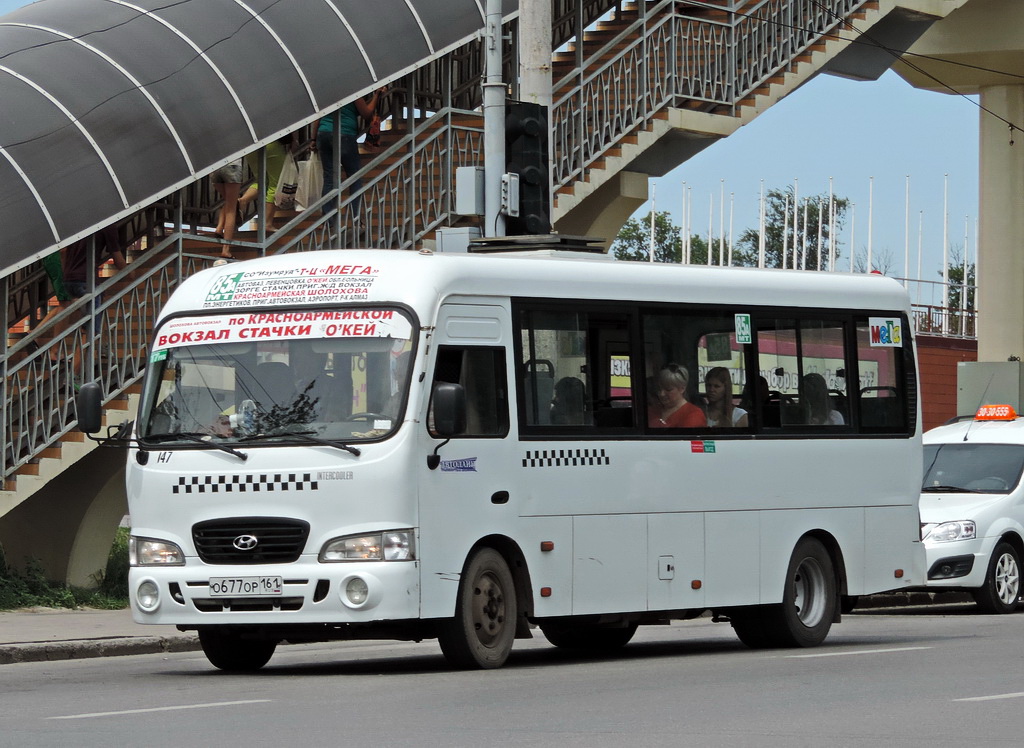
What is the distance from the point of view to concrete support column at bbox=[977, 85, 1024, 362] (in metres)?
38.3

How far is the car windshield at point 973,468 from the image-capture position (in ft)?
70.6

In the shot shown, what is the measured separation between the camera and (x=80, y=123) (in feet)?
63.6

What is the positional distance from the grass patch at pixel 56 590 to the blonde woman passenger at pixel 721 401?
7690 millimetres

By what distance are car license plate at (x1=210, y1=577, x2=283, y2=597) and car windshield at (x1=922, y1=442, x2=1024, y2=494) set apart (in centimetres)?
1098

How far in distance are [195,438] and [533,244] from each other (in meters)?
3.18

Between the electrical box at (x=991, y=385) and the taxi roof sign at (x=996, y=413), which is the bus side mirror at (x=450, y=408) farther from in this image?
the electrical box at (x=991, y=385)

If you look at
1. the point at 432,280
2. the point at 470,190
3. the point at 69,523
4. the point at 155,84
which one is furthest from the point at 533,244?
the point at 69,523

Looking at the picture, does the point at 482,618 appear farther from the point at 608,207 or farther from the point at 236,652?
the point at 608,207

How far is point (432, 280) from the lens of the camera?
1291cm

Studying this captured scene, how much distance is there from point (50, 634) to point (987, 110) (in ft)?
85.9

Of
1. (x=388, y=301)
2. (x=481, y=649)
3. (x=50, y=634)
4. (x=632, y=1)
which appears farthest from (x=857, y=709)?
(x=632, y=1)

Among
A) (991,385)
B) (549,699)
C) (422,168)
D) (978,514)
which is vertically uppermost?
(422,168)

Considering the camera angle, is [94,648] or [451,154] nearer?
[94,648]

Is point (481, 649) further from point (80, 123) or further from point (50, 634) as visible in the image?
point (80, 123)
